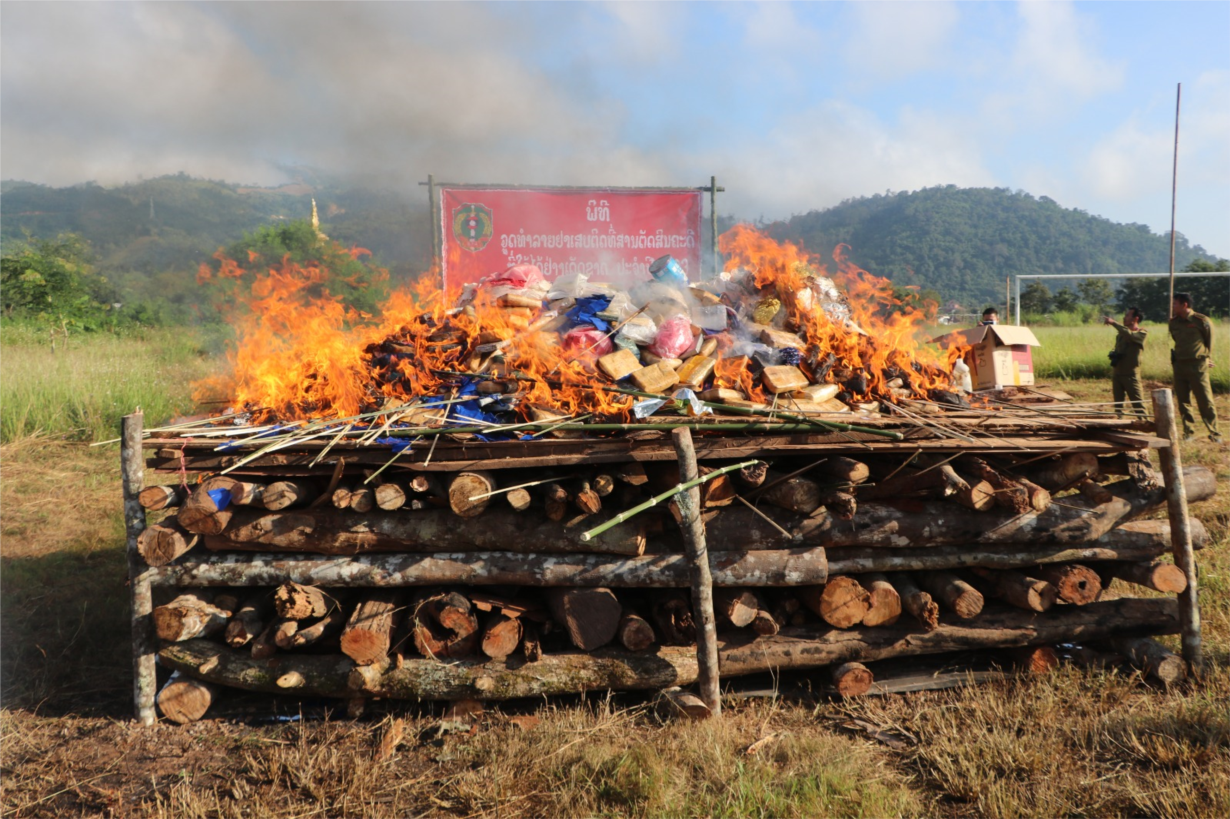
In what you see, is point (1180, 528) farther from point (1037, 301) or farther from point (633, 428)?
point (1037, 301)

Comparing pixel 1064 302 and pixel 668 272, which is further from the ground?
pixel 1064 302

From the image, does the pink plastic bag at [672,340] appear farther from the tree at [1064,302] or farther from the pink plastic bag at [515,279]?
the tree at [1064,302]

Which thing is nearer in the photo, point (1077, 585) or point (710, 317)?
point (1077, 585)

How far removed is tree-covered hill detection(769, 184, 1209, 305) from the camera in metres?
57.6

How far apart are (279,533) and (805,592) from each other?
3264 millimetres

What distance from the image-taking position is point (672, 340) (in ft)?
17.4

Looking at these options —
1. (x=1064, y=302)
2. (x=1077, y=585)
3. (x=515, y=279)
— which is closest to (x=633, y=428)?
(x=515, y=279)

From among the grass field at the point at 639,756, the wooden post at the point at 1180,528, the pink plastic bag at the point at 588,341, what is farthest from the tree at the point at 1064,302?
the pink plastic bag at the point at 588,341

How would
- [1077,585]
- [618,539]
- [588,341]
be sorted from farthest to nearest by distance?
1. [588,341]
2. [1077,585]
3. [618,539]

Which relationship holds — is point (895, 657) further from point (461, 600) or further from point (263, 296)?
point (263, 296)

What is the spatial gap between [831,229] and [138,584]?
58.1m

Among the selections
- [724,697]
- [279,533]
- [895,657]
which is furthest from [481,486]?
[895,657]

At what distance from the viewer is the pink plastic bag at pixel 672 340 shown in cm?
527

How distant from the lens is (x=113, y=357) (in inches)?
533
